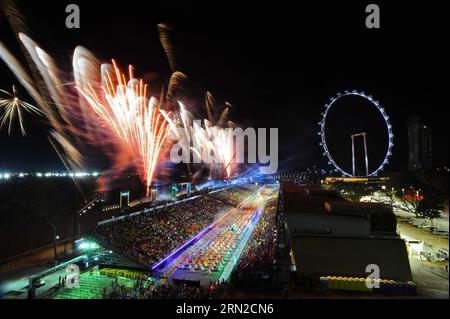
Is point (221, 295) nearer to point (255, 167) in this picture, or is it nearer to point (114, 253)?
point (114, 253)

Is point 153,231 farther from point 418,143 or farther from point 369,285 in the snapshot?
point 418,143

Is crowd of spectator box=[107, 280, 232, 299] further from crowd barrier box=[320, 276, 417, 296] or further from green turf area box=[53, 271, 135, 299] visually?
crowd barrier box=[320, 276, 417, 296]

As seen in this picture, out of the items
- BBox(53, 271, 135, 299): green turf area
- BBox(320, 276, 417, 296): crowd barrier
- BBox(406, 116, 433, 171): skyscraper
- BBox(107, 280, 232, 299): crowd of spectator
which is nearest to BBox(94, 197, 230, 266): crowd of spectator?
BBox(53, 271, 135, 299): green turf area

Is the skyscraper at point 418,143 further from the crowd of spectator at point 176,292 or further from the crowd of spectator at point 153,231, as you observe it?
the crowd of spectator at point 176,292

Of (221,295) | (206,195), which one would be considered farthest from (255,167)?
(221,295)

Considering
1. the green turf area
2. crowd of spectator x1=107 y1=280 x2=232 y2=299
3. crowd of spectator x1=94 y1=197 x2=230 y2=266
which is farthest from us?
crowd of spectator x1=94 y1=197 x2=230 y2=266

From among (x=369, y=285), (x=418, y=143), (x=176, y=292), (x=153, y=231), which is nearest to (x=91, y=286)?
(x=176, y=292)
